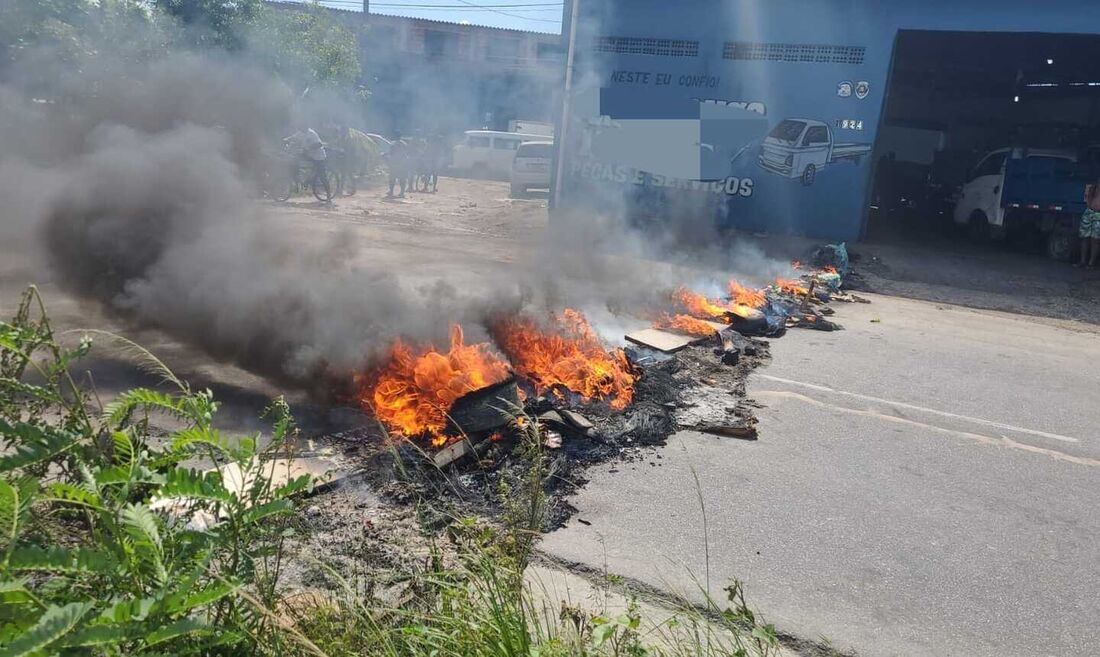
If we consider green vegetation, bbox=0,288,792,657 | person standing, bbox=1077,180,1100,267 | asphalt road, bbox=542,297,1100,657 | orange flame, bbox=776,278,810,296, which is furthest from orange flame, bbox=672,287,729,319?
person standing, bbox=1077,180,1100,267

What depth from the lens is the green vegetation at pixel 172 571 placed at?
178 cm

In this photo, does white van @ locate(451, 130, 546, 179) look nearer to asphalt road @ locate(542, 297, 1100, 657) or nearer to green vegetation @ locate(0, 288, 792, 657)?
asphalt road @ locate(542, 297, 1100, 657)

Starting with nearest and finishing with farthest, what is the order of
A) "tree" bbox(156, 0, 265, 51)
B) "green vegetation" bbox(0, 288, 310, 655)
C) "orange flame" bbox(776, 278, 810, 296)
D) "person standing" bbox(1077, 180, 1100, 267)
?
1. "green vegetation" bbox(0, 288, 310, 655)
2. "orange flame" bbox(776, 278, 810, 296)
3. "tree" bbox(156, 0, 265, 51)
4. "person standing" bbox(1077, 180, 1100, 267)

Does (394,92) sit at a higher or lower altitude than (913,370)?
higher

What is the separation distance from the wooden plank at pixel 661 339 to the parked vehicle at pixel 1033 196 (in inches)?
476

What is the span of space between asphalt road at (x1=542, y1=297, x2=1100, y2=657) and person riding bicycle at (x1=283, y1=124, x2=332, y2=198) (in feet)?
44.0

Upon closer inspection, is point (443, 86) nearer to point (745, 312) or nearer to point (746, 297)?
point (746, 297)

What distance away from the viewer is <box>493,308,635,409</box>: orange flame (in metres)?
5.69

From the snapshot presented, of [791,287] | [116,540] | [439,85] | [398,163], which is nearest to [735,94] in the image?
[791,287]

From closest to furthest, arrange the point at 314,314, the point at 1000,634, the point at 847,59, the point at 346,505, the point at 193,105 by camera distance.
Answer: the point at 1000,634 < the point at 346,505 < the point at 314,314 < the point at 193,105 < the point at 847,59

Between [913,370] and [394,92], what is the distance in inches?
1083

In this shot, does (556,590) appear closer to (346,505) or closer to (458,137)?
(346,505)

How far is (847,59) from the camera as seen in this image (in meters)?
15.9

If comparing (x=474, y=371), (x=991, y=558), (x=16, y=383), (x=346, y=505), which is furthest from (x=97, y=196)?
(x=991, y=558)
